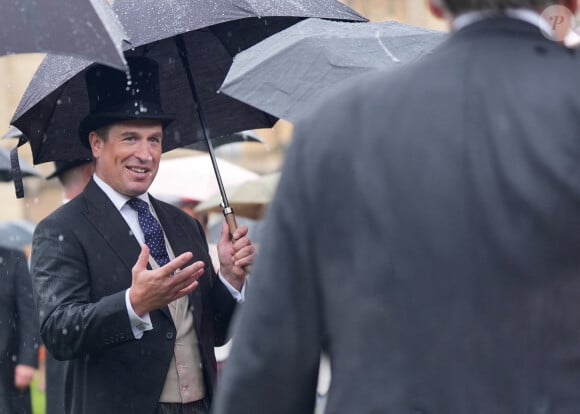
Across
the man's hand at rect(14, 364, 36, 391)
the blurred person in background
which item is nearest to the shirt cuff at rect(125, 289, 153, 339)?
the blurred person in background

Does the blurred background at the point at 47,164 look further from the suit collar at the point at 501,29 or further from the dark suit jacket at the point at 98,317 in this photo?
the suit collar at the point at 501,29

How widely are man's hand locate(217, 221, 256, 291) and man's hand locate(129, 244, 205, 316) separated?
0.52 m

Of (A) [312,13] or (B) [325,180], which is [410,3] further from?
(B) [325,180]

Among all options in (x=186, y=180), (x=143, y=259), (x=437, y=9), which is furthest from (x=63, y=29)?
(x=186, y=180)

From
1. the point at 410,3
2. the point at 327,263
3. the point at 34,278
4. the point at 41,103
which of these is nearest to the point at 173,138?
the point at 41,103

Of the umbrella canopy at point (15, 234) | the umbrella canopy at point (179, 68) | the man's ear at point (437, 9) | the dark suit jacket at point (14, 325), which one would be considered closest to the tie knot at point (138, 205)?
the umbrella canopy at point (179, 68)

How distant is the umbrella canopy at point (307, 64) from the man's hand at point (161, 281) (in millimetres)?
590

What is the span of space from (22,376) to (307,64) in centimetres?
395

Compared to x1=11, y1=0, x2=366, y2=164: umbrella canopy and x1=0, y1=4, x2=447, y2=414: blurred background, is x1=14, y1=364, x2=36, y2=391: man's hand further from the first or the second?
x1=0, y1=4, x2=447, y2=414: blurred background

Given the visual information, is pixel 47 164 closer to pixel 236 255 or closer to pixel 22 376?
pixel 22 376

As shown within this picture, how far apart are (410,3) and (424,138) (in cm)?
2709

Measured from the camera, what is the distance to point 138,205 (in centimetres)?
498

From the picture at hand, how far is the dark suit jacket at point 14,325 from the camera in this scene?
25.3 ft

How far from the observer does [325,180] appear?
228 centimetres
